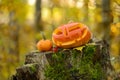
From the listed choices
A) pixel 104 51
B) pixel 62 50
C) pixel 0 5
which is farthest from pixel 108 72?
pixel 0 5

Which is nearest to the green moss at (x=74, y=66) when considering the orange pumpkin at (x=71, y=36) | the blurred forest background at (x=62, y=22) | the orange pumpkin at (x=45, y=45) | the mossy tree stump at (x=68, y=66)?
the mossy tree stump at (x=68, y=66)

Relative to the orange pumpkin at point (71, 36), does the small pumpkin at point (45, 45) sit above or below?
below

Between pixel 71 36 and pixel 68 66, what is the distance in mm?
517

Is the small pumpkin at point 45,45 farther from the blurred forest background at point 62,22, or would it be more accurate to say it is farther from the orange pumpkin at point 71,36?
the blurred forest background at point 62,22

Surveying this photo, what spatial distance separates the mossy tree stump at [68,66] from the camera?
6.88 meters

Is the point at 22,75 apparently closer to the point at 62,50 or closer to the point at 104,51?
the point at 62,50

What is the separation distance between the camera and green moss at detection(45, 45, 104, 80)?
6.87 metres

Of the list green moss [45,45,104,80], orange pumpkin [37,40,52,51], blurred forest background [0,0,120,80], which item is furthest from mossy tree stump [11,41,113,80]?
blurred forest background [0,0,120,80]

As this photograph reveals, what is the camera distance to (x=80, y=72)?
6848 millimetres

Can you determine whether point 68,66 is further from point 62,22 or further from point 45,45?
point 62,22

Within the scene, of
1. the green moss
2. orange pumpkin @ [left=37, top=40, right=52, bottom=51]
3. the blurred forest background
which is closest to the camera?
the green moss

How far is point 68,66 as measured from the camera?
6914 mm

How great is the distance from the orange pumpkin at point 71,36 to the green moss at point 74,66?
12 cm

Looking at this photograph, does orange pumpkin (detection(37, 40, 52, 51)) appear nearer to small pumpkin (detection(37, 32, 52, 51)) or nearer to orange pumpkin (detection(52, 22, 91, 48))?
small pumpkin (detection(37, 32, 52, 51))
